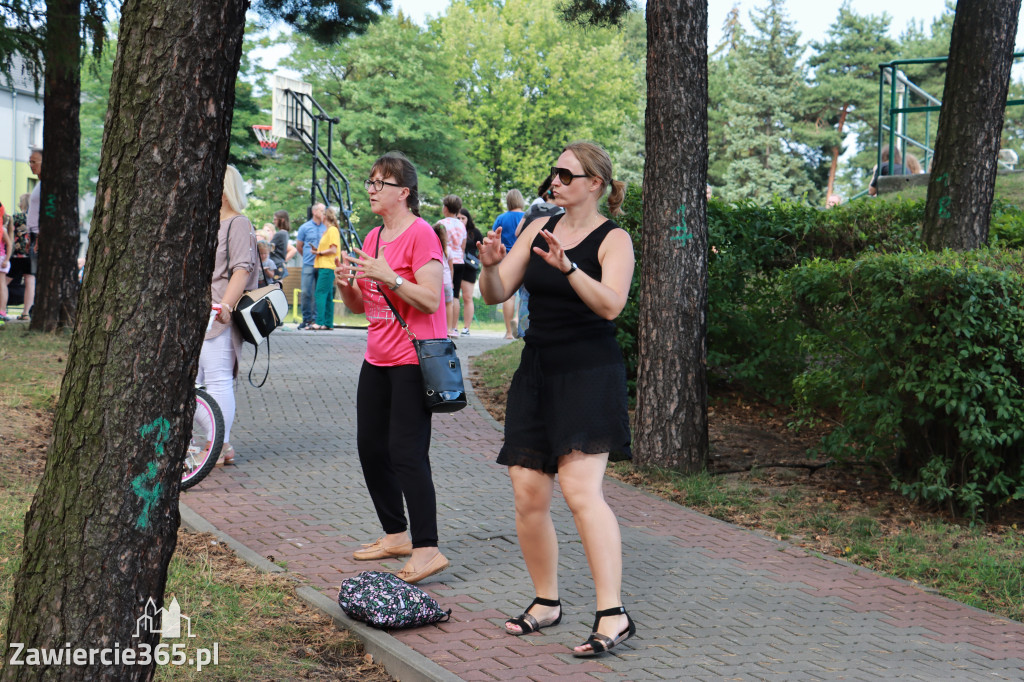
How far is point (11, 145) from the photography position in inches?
2176

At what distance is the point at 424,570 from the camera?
5.46m

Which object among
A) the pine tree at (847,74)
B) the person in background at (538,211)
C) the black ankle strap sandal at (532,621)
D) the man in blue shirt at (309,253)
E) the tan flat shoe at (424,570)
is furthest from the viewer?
the pine tree at (847,74)

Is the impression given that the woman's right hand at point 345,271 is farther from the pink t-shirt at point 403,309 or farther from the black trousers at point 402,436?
the black trousers at point 402,436

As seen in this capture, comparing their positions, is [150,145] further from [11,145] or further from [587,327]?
[11,145]

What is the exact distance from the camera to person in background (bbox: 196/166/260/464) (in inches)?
296

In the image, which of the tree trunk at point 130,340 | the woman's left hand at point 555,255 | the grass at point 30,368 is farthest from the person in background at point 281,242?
the tree trunk at point 130,340

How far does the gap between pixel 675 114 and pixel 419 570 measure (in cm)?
422

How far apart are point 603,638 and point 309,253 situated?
14328 millimetres

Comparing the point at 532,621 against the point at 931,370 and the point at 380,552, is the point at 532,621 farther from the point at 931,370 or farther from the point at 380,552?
the point at 931,370

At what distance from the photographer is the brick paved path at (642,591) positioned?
15.0 ft

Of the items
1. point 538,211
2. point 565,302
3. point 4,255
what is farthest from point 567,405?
point 4,255

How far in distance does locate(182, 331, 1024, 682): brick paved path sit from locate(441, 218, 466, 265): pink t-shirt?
753cm

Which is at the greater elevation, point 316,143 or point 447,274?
point 316,143

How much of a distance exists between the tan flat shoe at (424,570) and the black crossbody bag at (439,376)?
0.75 m
